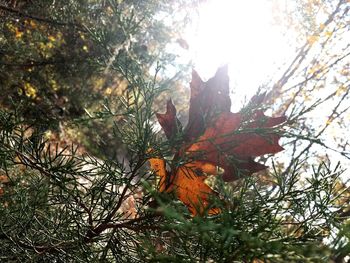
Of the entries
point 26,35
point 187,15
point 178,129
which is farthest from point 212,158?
point 26,35

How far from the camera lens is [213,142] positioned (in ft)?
3.79

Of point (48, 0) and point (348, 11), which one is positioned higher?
point (348, 11)

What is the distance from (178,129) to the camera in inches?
46.8

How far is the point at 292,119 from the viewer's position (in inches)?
44.2

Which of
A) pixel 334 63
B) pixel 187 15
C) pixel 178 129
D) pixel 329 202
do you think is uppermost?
pixel 187 15

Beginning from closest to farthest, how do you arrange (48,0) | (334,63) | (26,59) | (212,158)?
(212,158) → (48,0) → (26,59) → (334,63)

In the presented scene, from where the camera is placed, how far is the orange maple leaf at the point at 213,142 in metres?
1.17

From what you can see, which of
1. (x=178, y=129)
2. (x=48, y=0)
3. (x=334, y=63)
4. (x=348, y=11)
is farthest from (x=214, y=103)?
(x=348, y=11)

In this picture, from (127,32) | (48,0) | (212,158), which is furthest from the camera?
(48,0)

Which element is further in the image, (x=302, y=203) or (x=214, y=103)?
(x=302, y=203)

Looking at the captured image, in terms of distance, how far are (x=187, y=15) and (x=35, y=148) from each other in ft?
16.5

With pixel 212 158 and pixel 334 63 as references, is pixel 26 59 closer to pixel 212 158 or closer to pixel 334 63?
pixel 212 158

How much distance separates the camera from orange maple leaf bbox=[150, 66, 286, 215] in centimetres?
117

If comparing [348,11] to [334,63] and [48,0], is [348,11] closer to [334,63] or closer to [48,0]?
[334,63]
